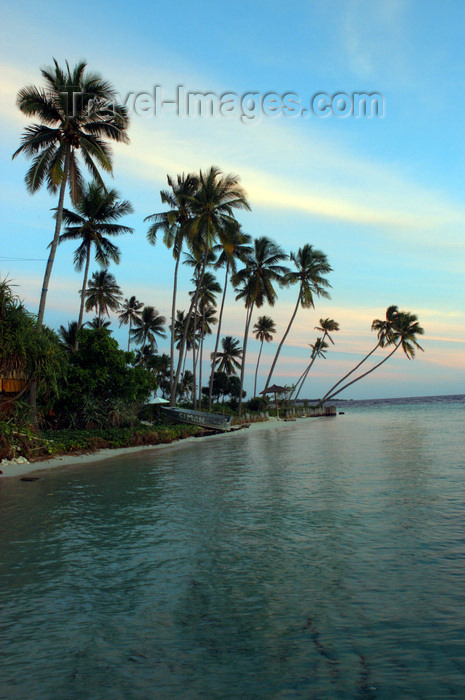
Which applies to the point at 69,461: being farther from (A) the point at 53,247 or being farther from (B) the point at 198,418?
(B) the point at 198,418

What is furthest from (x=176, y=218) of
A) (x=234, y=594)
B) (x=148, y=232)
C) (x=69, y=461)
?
(x=234, y=594)

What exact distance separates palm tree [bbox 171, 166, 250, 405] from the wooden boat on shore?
250 cm

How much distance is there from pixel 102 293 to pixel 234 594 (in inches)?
1583

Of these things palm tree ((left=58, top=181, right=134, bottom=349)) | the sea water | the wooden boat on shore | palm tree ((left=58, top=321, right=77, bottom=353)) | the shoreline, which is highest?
palm tree ((left=58, top=181, right=134, bottom=349))

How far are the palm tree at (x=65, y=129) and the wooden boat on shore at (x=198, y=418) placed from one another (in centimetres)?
1140

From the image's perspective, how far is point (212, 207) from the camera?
31.6m

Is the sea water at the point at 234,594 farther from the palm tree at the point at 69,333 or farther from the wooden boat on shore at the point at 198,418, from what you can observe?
the palm tree at the point at 69,333

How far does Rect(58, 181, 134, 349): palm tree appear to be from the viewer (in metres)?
28.9

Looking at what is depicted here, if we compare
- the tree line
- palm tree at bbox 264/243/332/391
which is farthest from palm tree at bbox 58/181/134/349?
palm tree at bbox 264/243/332/391

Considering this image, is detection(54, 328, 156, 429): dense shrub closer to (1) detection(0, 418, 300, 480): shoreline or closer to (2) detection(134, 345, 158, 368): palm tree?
(1) detection(0, 418, 300, 480): shoreline

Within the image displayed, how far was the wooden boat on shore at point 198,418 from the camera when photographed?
95.8ft

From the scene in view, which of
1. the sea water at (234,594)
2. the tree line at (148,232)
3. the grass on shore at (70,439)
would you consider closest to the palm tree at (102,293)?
the tree line at (148,232)

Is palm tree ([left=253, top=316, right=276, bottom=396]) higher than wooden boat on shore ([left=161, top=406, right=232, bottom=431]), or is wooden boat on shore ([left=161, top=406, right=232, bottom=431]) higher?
palm tree ([left=253, top=316, right=276, bottom=396])

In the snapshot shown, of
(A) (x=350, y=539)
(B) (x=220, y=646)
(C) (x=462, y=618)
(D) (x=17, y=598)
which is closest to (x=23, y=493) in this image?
(D) (x=17, y=598)
